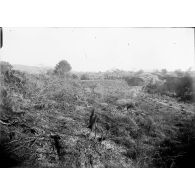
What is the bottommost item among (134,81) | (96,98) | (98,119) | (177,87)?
(98,119)

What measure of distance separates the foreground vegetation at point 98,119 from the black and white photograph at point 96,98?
0.6 inches

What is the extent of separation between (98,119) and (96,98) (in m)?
0.36

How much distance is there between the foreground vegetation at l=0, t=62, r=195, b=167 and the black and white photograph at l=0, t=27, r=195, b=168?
0.02 meters

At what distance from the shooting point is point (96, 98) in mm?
4660

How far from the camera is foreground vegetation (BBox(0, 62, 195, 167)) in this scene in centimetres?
452

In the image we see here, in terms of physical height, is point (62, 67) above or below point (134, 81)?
above

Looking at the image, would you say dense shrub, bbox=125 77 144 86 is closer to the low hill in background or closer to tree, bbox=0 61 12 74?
the low hill in background

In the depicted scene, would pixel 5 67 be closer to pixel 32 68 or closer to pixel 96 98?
pixel 32 68

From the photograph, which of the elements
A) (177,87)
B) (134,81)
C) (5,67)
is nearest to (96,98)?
(134,81)

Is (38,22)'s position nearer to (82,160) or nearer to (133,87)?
(133,87)

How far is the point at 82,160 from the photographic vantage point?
14.8ft
